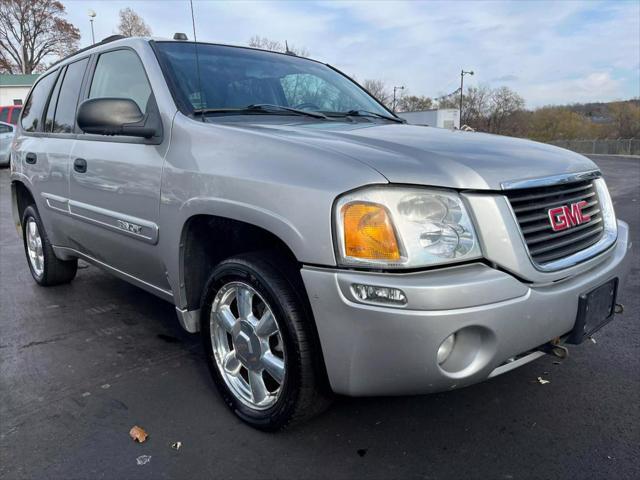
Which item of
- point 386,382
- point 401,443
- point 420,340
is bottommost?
point 401,443

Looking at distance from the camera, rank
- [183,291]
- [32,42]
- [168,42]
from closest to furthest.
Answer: [183,291] → [168,42] → [32,42]

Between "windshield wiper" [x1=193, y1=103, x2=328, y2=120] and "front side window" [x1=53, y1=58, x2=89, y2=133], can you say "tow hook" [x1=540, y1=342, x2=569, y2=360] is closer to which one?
"windshield wiper" [x1=193, y1=103, x2=328, y2=120]

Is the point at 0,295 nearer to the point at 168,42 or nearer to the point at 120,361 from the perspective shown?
the point at 120,361

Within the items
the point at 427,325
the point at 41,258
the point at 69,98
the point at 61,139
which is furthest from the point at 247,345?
the point at 41,258

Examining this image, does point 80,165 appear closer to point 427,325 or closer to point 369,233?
point 369,233

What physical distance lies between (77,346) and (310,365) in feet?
6.65

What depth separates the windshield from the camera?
9.14 ft

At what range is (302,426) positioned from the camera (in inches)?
94.0

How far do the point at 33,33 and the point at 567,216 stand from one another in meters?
54.8

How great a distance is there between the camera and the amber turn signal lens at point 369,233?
1806 mm

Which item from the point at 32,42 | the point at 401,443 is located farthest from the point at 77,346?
the point at 32,42

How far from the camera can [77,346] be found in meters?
3.35

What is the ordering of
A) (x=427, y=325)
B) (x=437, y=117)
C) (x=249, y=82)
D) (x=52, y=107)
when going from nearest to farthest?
1. (x=427, y=325)
2. (x=249, y=82)
3. (x=52, y=107)
4. (x=437, y=117)

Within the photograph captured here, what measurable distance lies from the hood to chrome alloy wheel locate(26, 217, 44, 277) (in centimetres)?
311
